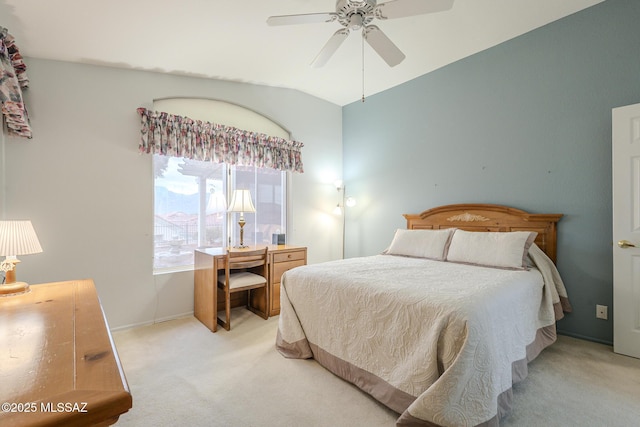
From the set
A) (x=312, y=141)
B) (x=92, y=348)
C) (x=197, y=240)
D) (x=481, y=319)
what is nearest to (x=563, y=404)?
(x=481, y=319)

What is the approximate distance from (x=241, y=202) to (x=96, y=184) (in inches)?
52.8

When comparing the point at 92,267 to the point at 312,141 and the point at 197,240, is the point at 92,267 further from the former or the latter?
the point at 312,141

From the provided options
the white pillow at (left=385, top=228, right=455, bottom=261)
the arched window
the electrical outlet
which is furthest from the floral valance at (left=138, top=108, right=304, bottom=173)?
the electrical outlet

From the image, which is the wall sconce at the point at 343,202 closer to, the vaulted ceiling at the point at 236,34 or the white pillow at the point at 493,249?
the vaulted ceiling at the point at 236,34

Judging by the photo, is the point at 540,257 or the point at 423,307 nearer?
the point at 423,307

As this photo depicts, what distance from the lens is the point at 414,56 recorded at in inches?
133

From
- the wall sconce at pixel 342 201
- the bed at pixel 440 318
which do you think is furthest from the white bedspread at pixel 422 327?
the wall sconce at pixel 342 201

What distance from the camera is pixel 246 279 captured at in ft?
10.6

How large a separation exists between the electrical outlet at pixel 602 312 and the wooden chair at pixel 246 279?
3.04m

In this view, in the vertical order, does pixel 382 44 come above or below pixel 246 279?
above

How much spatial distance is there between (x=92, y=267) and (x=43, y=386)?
2.59 metres

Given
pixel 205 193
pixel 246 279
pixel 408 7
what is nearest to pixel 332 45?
pixel 408 7

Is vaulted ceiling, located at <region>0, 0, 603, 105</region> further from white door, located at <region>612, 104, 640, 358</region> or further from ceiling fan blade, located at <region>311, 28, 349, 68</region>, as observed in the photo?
white door, located at <region>612, 104, 640, 358</region>

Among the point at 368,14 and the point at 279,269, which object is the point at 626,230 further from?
the point at 279,269
